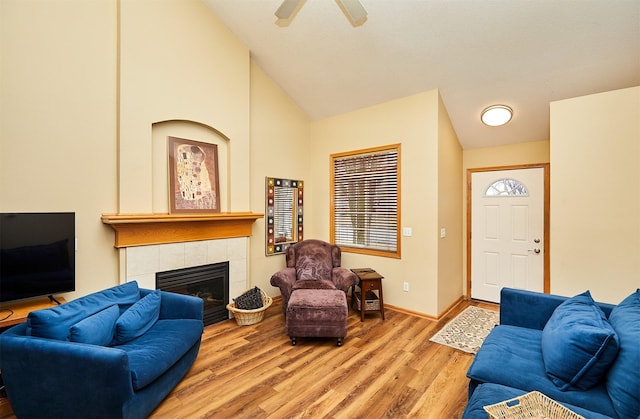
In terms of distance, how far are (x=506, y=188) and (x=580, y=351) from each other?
3.14 metres

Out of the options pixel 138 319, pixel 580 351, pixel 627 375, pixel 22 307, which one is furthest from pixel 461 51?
pixel 22 307

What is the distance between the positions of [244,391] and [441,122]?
357 centimetres

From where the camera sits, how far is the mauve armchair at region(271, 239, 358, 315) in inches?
133

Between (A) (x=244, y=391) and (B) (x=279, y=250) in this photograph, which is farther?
(B) (x=279, y=250)

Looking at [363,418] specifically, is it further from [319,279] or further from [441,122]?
[441,122]

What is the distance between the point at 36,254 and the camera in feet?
7.00

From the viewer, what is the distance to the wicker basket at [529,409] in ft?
3.86

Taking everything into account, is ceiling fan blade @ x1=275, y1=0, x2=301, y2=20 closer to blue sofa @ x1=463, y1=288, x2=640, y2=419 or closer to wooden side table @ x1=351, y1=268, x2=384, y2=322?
blue sofa @ x1=463, y1=288, x2=640, y2=419

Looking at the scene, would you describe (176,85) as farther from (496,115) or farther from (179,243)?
(496,115)

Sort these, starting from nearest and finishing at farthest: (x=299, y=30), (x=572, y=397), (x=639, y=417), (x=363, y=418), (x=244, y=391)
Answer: (x=639, y=417)
(x=572, y=397)
(x=363, y=418)
(x=244, y=391)
(x=299, y=30)

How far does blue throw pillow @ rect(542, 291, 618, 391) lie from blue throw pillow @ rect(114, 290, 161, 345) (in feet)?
8.84

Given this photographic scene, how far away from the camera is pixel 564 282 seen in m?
2.86

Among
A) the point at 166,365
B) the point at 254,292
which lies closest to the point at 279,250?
the point at 254,292

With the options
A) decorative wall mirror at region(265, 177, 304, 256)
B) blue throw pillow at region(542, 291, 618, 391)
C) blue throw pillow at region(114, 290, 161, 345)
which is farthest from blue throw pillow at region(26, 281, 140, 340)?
blue throw pillow at region(542, 291, 618, 391)
